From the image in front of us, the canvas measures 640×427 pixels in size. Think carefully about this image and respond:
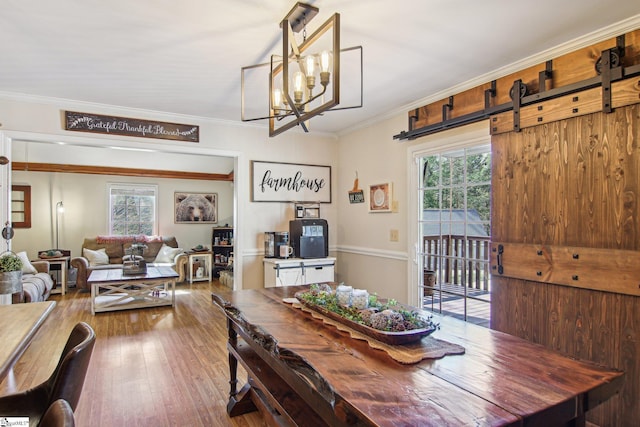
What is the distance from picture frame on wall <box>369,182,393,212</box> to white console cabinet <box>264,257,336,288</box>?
0.86 meters

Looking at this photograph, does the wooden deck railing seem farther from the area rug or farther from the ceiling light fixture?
the ceiling light fixture

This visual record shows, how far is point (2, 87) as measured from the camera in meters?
3.30

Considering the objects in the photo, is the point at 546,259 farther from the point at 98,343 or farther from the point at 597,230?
the point at 98,343

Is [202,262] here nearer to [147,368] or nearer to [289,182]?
[289,182]

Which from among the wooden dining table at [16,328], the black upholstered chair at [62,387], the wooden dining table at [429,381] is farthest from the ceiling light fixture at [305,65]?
the wooden dining table at [16,328]

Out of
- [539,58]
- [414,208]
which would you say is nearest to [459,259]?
[414,208]

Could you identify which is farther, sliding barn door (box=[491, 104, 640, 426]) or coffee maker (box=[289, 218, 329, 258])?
coffee maker (box=[289, 218, 329, 258])

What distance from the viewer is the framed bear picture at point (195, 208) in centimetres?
838

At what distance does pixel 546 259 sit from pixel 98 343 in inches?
162

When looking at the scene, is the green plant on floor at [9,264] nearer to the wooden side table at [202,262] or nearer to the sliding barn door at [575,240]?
the sliding barn door at [575,240]

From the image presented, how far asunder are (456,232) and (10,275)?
3653mm

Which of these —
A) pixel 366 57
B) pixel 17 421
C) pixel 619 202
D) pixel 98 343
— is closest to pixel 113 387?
pixel 98 343

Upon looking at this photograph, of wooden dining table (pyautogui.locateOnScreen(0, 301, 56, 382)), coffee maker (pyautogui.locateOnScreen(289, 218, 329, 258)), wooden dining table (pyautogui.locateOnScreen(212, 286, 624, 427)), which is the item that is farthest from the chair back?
coffee maker (pyautogui.locateOnScreen(289, 218, 329, 258))

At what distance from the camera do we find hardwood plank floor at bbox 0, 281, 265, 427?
2359 mm
